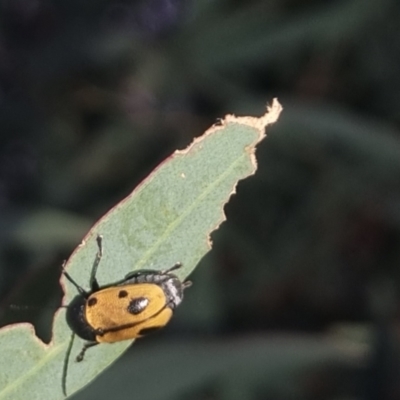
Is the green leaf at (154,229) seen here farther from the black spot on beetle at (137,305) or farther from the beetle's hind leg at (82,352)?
the black spot on beetle at (137,305)

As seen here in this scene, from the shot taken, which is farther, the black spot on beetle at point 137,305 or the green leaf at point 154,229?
the black spot on beetle at point 137,305

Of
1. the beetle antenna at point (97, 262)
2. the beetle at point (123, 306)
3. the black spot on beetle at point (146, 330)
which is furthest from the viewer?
the black spot on beetle at point (146, 330)

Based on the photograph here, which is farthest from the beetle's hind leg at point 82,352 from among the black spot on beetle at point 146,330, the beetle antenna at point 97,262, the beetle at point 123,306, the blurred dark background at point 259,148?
the blurred dark background at point 259,148

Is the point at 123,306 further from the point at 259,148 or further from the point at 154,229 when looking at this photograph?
the point at 259,148

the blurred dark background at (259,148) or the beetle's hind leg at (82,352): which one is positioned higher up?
the blurred dark background at (259,148)

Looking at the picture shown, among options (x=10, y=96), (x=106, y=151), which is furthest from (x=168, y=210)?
(x=106, y=151)

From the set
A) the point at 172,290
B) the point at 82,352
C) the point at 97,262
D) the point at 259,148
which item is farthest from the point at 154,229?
the point at 259,148

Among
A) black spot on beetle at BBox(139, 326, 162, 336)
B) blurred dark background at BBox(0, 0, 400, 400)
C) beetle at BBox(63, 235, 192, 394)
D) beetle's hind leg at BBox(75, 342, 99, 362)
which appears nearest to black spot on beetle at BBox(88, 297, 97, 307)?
beetle at BBox(63, 235, 192, 394)

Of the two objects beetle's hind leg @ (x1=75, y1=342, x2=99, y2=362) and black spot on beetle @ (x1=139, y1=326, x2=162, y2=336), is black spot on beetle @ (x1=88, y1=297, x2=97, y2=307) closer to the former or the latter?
black spot on beetle @ (x1=139, y1=326, x2=162, y2=336)
